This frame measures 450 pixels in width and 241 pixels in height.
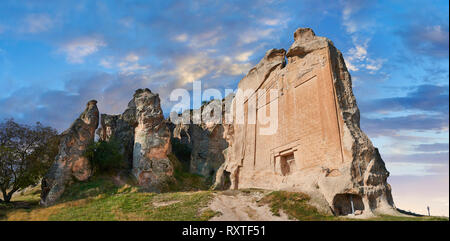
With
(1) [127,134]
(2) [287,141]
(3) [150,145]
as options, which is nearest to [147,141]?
(3) [150,145]

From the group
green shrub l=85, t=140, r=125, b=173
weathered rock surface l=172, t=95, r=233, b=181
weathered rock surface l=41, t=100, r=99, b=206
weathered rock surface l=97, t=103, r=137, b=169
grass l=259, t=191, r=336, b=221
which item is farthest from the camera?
weathered rock surface l=172, t=95, r=233, b=181

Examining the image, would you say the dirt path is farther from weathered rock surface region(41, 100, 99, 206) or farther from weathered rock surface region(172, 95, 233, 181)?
weathered rock surface region(172, 95, 233, 181)

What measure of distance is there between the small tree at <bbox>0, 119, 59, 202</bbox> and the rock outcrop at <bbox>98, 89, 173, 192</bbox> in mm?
6098

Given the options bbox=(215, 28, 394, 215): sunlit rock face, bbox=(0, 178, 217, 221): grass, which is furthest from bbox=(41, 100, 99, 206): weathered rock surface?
bbox=(215, 28, 394, 215): sunlit rock face

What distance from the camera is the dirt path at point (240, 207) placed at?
13102 mm

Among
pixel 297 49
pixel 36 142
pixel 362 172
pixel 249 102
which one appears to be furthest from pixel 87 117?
pixel 362 172

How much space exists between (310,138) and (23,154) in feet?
72.5

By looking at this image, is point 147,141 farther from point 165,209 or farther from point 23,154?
point 165,209

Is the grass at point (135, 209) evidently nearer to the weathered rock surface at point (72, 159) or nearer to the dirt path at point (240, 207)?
the dirt path at point (240, 207)

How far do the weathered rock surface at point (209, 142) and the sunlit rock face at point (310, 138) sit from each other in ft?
45.2

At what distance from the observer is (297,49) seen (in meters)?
19.1

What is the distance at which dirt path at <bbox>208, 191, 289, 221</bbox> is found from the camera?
43.0 feet

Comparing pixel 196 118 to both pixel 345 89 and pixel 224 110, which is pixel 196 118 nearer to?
A: pixel 224 110

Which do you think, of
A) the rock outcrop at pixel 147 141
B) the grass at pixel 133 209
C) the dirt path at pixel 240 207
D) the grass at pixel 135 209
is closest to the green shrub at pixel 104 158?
the rock outcrop at pixel 147 141
